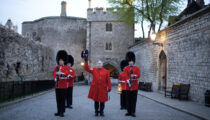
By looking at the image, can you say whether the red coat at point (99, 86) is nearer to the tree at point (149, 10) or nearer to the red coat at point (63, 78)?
the red coat at point (63, 78)

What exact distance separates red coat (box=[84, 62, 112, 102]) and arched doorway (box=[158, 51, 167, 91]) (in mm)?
8997

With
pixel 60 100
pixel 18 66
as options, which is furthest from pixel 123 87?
pixel 18 66

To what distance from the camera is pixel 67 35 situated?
3406cm

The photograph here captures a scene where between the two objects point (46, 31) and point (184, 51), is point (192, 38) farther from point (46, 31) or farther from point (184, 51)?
point (46, 31)

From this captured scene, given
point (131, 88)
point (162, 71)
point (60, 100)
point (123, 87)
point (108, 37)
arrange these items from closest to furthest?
point (60, 100) < point (131, 88) < point (123, 87) < point (162, 71) < point (108, 37)

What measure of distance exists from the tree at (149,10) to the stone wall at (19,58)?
10.4 meters

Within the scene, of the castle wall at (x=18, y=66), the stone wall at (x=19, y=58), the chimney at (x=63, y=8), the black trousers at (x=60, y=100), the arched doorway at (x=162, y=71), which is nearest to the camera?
the black trousers at (x=60, y=100)

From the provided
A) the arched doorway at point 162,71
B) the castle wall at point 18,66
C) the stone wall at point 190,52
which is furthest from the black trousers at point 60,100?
the arched doorway at point 162,71

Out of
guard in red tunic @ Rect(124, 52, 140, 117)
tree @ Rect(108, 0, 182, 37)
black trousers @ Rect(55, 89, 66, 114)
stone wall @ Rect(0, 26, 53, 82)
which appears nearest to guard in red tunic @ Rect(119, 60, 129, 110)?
guard in red tunic @ Rect(124, 52, 140, 117)

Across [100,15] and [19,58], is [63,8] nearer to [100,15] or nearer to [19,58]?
[100,15]

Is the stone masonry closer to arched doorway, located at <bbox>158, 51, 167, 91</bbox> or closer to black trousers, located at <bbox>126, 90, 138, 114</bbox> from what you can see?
arched doorway, located at <bbox>158, 51, 167, 91</bbox>

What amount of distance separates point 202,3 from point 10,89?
2512cm

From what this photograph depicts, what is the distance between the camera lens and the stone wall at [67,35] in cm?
3378

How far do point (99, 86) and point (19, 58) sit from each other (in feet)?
33.3
